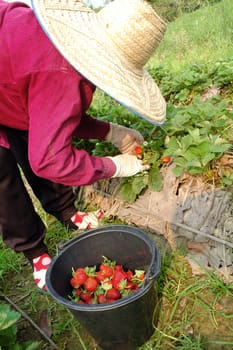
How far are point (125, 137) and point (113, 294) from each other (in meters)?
1.00

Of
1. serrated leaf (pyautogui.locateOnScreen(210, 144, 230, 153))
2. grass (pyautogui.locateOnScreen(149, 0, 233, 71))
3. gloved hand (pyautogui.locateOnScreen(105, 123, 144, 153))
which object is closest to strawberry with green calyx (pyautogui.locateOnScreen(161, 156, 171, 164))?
gloved hand (pyautogui.locateOnScreen(105, 123, 144, 153))

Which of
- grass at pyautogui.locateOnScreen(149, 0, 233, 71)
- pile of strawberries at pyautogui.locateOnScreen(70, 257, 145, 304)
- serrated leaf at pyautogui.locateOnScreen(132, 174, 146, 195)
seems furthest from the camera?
grass at pyautogui.locateOnScreen(149, 0, 233, 71)

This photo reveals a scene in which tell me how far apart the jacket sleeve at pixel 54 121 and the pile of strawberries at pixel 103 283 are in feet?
1.76

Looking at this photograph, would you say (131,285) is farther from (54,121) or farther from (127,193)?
(54,121)

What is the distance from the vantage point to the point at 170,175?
2.20 metres

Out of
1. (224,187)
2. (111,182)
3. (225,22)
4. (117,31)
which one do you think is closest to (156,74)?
(111,182)

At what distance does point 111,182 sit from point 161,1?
950 centimetres

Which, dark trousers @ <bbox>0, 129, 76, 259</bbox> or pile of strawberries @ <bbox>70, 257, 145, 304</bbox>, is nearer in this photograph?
pile of strawberries @ <bbox>70, 257, 145, 304</bbox>

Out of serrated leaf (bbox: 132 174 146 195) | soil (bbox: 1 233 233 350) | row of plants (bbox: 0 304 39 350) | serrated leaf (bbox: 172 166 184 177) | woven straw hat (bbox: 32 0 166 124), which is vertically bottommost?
soil (bbox: 1 233 233 350)

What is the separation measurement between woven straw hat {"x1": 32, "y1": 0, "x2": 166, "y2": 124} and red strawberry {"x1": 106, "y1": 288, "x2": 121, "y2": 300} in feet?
2.82

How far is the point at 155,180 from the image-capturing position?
87.8 inches

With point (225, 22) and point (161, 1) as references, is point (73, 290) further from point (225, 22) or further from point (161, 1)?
point (161, 1)

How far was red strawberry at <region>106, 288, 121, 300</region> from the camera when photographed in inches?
70.5

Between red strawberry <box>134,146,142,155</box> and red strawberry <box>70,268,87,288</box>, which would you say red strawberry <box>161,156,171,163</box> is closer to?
red strawberry <box>134,146,142,155</box>
